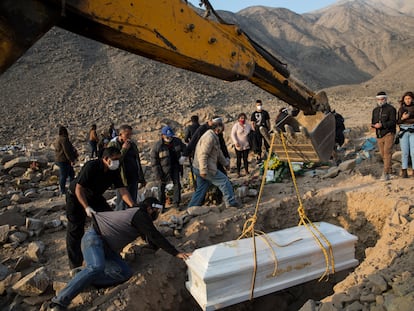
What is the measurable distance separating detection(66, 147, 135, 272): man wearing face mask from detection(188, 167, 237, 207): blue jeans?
1700mm

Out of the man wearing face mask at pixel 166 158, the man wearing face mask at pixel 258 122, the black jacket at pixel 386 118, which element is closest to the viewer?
the man wearing face mask at pixel 166 158

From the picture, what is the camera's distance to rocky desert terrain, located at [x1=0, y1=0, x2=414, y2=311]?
3.78m

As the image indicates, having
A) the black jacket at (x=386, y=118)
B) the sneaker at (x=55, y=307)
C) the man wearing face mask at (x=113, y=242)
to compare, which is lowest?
the sneaker at (x=55, y=307)

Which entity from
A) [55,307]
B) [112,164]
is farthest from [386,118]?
[55,307]

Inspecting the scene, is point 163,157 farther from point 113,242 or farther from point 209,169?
point 113,242

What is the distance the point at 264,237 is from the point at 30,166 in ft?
27.9

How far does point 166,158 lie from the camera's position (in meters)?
5.79

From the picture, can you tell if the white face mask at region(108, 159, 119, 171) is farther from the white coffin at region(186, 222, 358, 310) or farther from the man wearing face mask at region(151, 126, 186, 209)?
the man wearing face mask at region(151, 126, 186, 209)

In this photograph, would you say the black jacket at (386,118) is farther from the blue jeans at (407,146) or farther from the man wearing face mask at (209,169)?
the man wearing face mask at (209,169)

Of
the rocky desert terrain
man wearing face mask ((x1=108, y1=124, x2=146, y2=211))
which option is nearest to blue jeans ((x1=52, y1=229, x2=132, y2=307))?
the rocky desert terrain

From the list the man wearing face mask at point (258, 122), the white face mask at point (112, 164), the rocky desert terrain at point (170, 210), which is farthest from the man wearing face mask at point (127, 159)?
the man wearing face mask at point (258, 122)

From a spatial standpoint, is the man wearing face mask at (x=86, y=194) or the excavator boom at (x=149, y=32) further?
the man wearing face mask at (x=86, y=194)

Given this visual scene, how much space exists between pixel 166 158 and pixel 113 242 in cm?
212

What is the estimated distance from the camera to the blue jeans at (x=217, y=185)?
5594 mm
